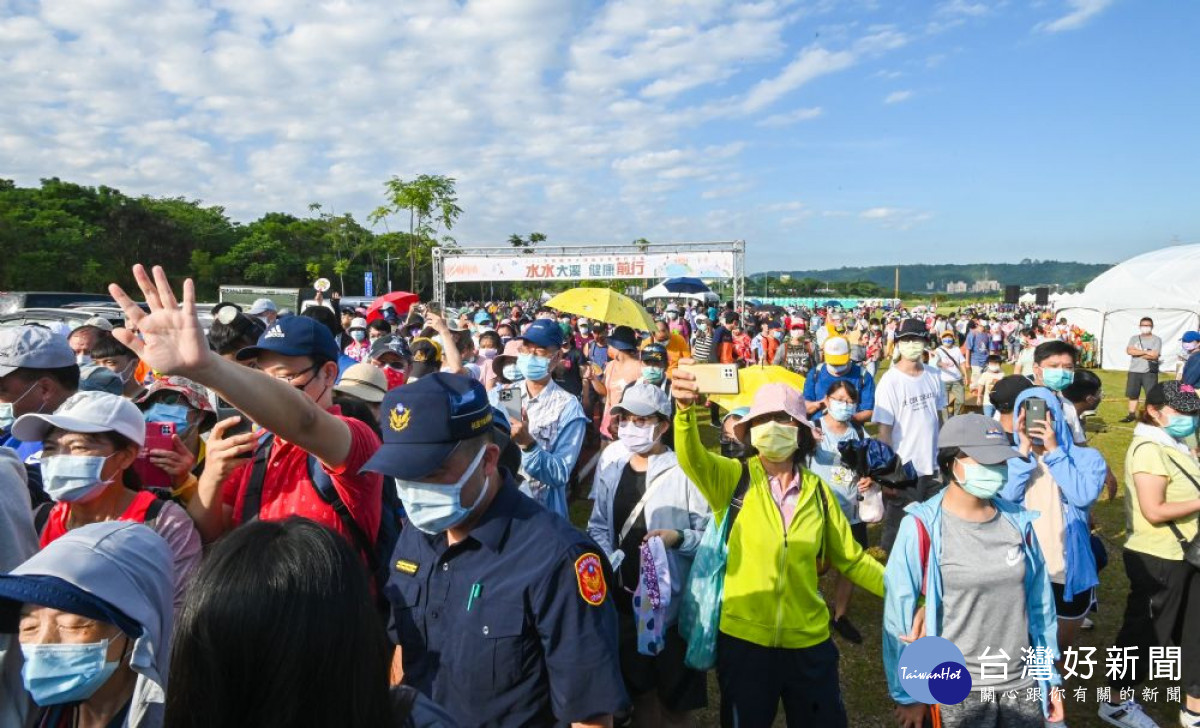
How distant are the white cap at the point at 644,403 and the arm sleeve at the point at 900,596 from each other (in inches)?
→ 47.9

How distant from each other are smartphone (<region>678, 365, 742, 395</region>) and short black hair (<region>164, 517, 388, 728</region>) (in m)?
1.53

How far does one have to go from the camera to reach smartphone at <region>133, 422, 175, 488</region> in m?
2.56

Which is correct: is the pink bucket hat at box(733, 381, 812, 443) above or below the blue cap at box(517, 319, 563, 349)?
below

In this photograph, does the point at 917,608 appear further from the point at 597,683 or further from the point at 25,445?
the point at 25,445

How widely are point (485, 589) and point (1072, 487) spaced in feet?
11.4

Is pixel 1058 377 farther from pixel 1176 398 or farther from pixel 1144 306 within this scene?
pixel 1144 306

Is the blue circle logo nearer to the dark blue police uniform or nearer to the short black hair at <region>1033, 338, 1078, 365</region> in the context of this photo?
the dark blue police uniform

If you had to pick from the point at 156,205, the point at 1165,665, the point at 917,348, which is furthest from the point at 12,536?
the point at 156,205

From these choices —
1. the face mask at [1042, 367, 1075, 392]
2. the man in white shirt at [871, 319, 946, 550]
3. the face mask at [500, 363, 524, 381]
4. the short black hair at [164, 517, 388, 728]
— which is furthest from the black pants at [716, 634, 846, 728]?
the face mask at [500, 363, 524, 381]

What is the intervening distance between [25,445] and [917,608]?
4185mm

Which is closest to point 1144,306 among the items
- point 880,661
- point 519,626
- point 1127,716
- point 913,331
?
point 913,331

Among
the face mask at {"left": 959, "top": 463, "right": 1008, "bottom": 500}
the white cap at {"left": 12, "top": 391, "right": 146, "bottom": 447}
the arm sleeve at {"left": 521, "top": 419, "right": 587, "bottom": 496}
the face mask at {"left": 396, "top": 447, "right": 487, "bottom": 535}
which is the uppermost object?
the white cap at {"left": 12, "top": 391, "right": 146, "bottom": 447}

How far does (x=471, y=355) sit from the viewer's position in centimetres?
699

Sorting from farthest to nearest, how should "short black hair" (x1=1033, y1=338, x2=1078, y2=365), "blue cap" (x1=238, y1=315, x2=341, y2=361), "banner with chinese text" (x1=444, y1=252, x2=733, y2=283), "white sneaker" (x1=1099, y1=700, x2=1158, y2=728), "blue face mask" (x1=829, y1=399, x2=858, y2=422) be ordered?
1. "banner with chinese text" (x1=444, y1=252, x2=733, y2=283)
2. "blue face mask" (x1=829, y1=399, x2=858, y2=422)
3. "short black hair" (x1=1033, y1=338, x2=1078, y2=365)
4. "white sneaker" (x1=1099, y1=700, x2=1158, y2=728)
5. "blue cap" (x1=238, y1=315, x2=341, y2=361)
